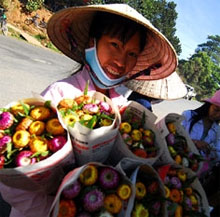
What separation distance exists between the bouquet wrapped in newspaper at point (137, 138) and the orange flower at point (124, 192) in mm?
132

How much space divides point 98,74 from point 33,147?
590 mm

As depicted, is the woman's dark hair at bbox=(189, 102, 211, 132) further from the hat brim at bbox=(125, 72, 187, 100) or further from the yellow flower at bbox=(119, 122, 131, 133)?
the yellow flower at bbox=(119, 122, 131, 133)

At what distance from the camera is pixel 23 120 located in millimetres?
1108

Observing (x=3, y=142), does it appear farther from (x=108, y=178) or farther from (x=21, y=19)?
(x=21, y=19)

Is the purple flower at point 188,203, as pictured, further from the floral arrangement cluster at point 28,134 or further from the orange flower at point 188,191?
the floral arrangement cluster at point 28,134

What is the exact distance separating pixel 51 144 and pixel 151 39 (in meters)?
0.98

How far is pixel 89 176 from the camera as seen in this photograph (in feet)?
3.40

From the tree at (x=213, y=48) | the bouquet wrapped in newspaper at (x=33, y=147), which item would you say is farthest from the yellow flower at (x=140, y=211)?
the tree at (x=213, y=48)

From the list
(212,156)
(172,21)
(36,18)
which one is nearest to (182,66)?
(172,21)

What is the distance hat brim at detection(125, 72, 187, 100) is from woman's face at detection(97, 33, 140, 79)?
2.56 feet

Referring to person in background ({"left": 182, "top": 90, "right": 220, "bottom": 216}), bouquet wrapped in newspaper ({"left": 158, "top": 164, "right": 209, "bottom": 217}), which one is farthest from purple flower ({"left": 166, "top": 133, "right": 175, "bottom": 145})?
person in background ({"left": 182, "top": 90, "right": 220, "bottom": 216})

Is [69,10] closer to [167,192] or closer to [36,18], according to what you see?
[167,192]

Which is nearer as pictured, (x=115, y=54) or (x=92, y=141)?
(x=92, y=141)

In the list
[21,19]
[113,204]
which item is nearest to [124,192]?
[113,204]
